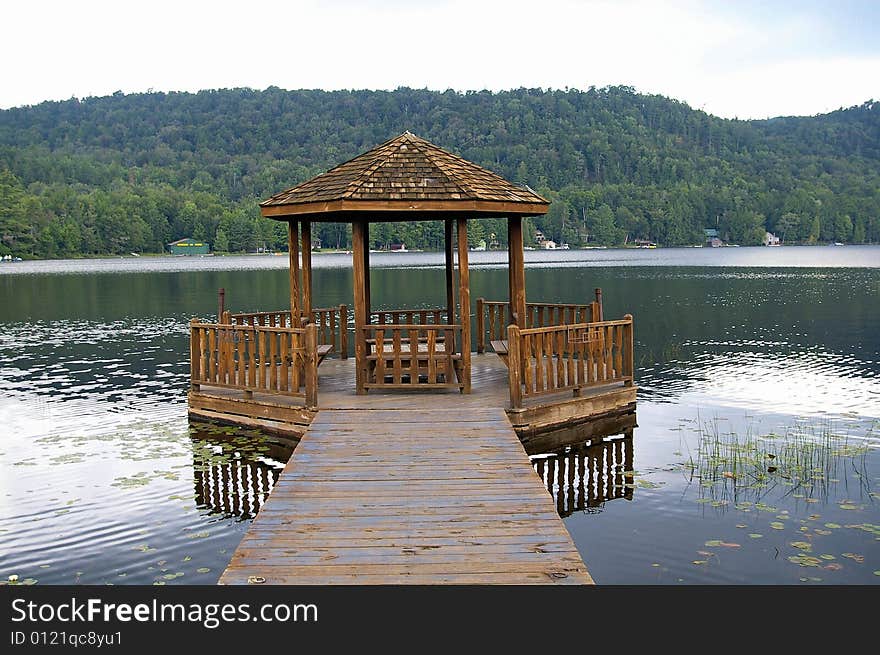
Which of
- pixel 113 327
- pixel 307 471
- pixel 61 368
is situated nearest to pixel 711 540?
pixel 307 471

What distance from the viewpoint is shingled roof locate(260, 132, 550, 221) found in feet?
36.7

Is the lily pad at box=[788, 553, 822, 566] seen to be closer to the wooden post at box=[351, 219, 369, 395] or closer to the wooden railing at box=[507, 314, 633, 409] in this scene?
the wooden railing at box=[507, 314, 633, 409]

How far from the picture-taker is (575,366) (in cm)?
1236

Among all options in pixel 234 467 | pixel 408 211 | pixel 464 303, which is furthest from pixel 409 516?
pixel 408 211

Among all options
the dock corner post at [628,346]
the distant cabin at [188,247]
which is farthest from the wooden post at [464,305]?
the distant cabin at [188,247]

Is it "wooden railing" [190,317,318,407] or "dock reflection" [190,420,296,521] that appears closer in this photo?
"dock reflection" [190,420,296,521]

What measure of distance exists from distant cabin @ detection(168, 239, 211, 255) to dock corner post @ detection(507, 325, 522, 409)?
13044 cm

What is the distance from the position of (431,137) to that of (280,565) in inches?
6046

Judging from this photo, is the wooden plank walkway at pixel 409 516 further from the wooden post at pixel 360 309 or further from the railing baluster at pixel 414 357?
the wooden post at pixel 360 309

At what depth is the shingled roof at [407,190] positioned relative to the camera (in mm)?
11172

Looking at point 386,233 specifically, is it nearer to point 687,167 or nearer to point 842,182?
point 687,167

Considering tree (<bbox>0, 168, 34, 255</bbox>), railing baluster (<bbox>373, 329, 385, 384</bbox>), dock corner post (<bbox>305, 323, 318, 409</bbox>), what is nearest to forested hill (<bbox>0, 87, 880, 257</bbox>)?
tree (<bbox>0, 168, 34, 255</bbox>)

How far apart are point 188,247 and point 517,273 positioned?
12911 cm

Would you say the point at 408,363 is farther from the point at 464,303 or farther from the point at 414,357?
the point at 464,303
